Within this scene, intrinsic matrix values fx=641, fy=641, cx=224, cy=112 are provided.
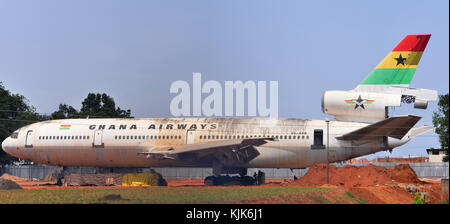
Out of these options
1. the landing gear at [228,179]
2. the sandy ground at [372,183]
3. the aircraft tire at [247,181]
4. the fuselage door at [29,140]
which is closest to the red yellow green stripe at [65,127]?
the fuselage door at [29,140]

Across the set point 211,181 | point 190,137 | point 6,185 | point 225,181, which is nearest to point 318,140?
point 225,181

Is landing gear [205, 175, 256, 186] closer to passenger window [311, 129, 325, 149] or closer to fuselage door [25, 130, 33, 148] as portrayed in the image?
passenger window [311, 129, 325, 149]

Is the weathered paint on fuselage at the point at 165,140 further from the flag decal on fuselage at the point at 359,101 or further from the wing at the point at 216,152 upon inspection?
the flag decal on fuselage at the point at 359,101

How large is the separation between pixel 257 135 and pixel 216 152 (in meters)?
2.75

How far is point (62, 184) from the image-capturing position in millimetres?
41469

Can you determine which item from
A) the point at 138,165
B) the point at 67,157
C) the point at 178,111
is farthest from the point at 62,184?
the point at 178,111

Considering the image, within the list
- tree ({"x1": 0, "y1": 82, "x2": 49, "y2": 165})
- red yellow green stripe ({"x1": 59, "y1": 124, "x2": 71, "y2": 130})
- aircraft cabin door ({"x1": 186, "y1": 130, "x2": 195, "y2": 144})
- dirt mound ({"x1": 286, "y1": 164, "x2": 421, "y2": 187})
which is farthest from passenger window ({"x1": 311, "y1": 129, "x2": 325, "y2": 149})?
tree ({"x1": 0, "y1": 82, "x2": 49, "y2": 165})

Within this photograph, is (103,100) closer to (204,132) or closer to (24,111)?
(24,111)

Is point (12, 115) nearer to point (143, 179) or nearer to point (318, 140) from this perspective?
point (143, 179)

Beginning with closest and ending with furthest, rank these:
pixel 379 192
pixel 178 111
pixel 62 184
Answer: pixel 379 192, pixel 178 111, pixel 62 184

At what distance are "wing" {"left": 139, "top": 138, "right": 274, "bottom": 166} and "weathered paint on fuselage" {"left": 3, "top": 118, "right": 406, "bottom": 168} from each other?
0.58 metres

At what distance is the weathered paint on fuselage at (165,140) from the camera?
128ft

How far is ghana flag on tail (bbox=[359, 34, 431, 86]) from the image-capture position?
125ft
